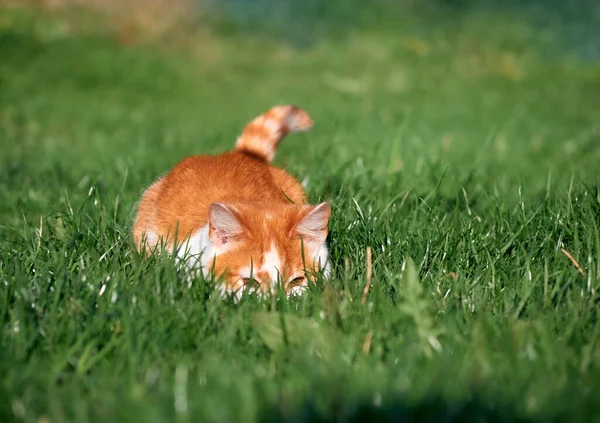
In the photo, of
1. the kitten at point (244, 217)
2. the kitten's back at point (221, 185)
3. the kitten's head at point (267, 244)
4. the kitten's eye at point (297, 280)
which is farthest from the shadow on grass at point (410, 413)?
the kitten's back at point (221, 185)

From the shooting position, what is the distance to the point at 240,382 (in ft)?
6.26

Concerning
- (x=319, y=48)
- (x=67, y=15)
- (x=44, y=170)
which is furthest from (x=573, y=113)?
(x=67, y=15)

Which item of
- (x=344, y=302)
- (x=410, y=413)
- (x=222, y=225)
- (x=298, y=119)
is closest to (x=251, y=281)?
(x=222, y=225)

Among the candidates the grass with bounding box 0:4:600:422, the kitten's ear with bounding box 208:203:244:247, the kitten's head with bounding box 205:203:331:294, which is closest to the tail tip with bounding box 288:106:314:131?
the grass with bounding box 0:4:600:422

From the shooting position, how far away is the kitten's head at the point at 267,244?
2816 millimetres

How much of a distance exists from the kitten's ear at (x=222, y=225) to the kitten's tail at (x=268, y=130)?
3.35 feet

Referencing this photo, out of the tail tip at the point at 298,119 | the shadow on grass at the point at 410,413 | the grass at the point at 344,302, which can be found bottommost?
the shadow on grass at the point at 410,413

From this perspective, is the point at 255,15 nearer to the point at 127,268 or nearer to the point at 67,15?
the point at 67,15

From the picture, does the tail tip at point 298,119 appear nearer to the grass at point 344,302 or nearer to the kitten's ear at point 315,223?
the grass at point 344,302

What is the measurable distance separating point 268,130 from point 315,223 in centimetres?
114

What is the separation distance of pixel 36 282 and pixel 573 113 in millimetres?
5978

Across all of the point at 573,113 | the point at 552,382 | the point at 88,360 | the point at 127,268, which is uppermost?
the point at 573,113

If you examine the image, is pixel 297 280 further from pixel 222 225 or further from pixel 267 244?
pixel 222 225

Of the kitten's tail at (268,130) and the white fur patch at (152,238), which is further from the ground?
the kitten's tail at (268,130)
